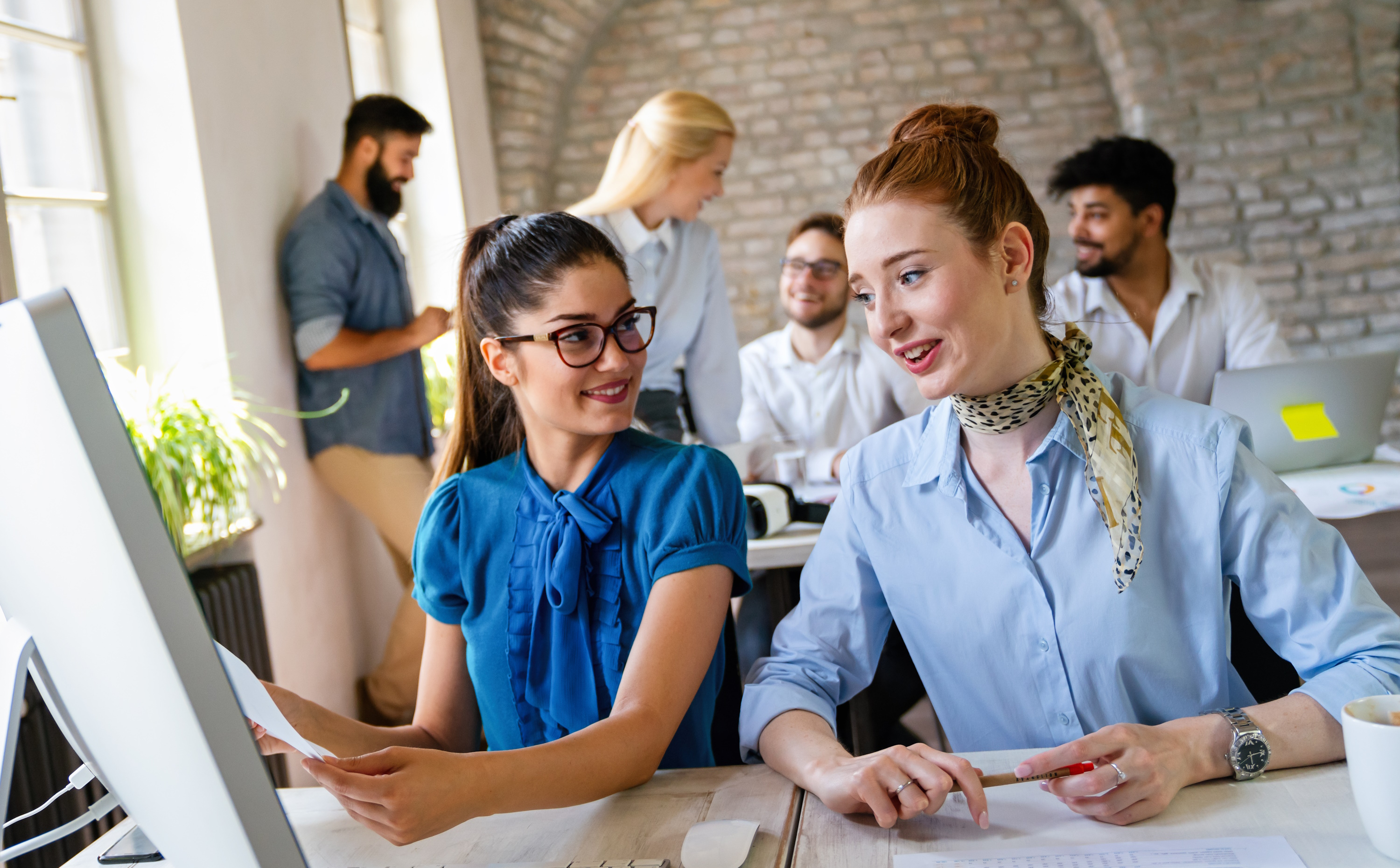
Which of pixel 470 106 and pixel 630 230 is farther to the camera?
pixel 470 106

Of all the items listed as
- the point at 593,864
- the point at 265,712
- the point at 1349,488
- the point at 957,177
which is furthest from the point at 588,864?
the point at 1349,488

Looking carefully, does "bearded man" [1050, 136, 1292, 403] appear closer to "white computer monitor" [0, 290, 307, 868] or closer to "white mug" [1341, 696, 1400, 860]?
"white mug" [1341, 696, 1400, 860]

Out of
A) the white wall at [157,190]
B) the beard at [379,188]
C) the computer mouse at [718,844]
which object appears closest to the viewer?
the computer mouse at [718,844]

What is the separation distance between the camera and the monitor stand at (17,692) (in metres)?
0.64

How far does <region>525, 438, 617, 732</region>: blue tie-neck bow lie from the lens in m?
1.23

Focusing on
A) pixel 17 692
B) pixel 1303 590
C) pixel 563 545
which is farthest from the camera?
pixel 563 545

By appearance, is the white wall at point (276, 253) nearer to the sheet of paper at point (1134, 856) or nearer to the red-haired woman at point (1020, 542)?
the red-haired woman at point (1020, 542)

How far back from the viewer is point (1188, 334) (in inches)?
114

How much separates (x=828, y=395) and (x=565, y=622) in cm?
198

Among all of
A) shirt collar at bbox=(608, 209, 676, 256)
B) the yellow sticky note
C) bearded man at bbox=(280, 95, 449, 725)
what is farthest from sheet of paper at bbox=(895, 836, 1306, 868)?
bearded man at bbox=(280, 95, 449, 725)

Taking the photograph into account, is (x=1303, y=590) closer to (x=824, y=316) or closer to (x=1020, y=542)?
(x=1020, y=542)

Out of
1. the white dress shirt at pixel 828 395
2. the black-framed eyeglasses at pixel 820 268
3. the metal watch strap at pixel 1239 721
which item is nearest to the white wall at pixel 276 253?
the white dress shirt at pixel 828 395

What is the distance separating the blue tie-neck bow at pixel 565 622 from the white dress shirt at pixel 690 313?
4.93 ft

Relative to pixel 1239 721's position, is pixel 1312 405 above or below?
above
